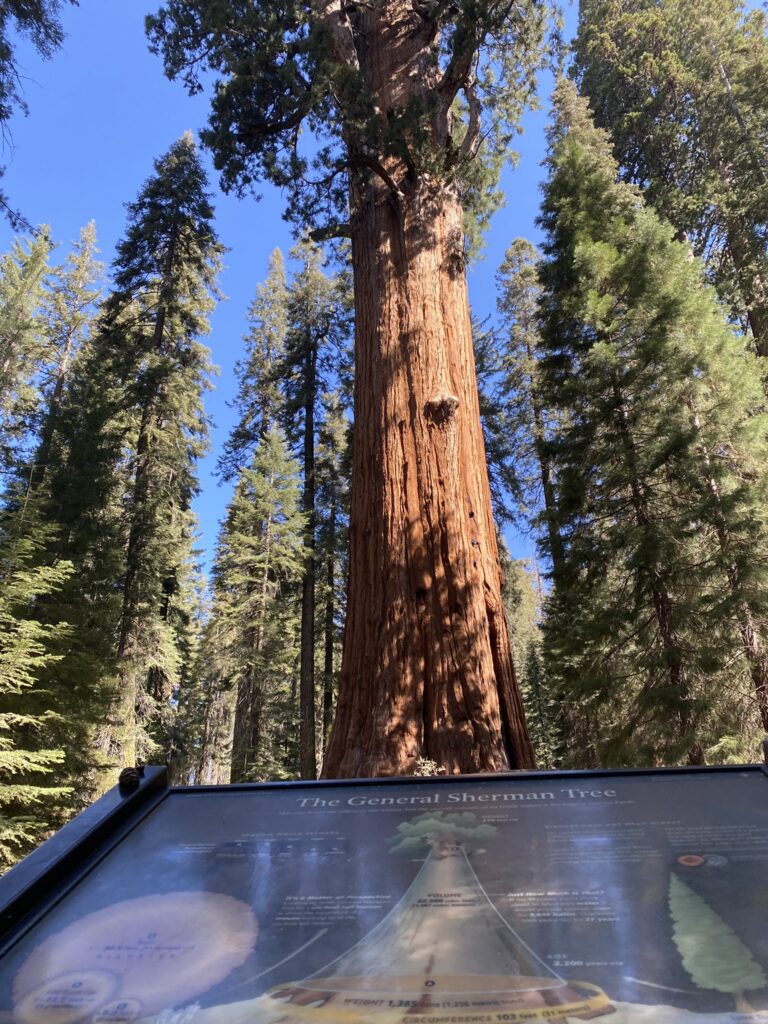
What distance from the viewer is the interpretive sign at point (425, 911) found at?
51.9 inches

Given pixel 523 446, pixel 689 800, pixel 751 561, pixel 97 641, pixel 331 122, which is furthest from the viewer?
pixel 523 446

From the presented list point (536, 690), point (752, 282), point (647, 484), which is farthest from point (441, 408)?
point (536, 690)

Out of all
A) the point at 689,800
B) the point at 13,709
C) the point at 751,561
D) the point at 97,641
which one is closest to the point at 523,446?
the point at 751,561

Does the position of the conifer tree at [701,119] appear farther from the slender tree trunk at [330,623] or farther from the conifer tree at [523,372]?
the slender tree trunk at [330,623]

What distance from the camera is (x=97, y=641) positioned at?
436 inches

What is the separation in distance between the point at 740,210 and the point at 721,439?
9.65 metres

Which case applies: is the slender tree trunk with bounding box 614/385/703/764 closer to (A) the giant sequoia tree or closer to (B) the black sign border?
(A) the giant sequoia tree

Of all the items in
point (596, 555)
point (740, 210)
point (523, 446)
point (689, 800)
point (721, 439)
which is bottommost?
point (689, 800)

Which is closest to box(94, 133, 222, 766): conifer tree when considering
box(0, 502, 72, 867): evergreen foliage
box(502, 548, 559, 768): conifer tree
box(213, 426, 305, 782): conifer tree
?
box(213, 426, 305, 782): conifer tree

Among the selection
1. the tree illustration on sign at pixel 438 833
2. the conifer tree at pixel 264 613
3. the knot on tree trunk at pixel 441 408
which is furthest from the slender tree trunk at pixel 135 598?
the tree illustration on sign at pixel 438 833

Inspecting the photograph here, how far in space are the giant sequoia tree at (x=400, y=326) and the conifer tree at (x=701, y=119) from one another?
9.71 meters

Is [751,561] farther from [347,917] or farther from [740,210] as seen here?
[740,210]

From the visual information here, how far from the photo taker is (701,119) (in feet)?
52.8

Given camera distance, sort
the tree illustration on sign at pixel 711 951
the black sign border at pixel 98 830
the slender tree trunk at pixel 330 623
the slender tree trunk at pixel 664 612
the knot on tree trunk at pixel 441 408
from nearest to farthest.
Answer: the tree illustration on sign at pixel 711 951
the black sign border at pixel 98 830
the knot on tree trunk at pixel 441 408
the slender tree trunk at pixel 664 612
the slender tree trunk at pixel 330 623
